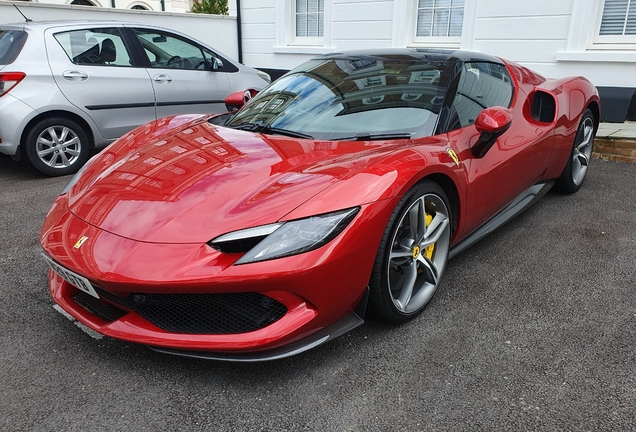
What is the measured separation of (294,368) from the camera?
2.12 meters

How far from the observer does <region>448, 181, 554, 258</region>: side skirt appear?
9.30 feet

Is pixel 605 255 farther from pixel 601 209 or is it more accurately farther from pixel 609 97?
pixel 609 97

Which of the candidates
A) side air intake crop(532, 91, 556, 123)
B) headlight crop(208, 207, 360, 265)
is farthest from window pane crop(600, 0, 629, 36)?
headlight crop(208, 207, 360, 265)

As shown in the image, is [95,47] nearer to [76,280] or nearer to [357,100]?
[357,100]

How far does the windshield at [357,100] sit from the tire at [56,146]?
265 cm

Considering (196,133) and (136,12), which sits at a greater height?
(136,12)

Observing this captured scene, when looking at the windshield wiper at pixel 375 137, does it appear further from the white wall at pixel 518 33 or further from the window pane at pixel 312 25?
the window pane at pixel 312 25

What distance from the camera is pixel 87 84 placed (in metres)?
5.10

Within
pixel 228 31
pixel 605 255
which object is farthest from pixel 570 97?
pixel 228 31

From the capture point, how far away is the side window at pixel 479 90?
112 inches

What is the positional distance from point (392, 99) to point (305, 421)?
5.65ft

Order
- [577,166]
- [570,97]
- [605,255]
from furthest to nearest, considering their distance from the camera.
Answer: [577,166] → [570,97] → [605,255]

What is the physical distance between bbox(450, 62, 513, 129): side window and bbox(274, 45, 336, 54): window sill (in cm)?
569

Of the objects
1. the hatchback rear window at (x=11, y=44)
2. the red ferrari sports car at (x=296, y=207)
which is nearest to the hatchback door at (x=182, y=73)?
the hatchback rear window at (x=11, y=44)
